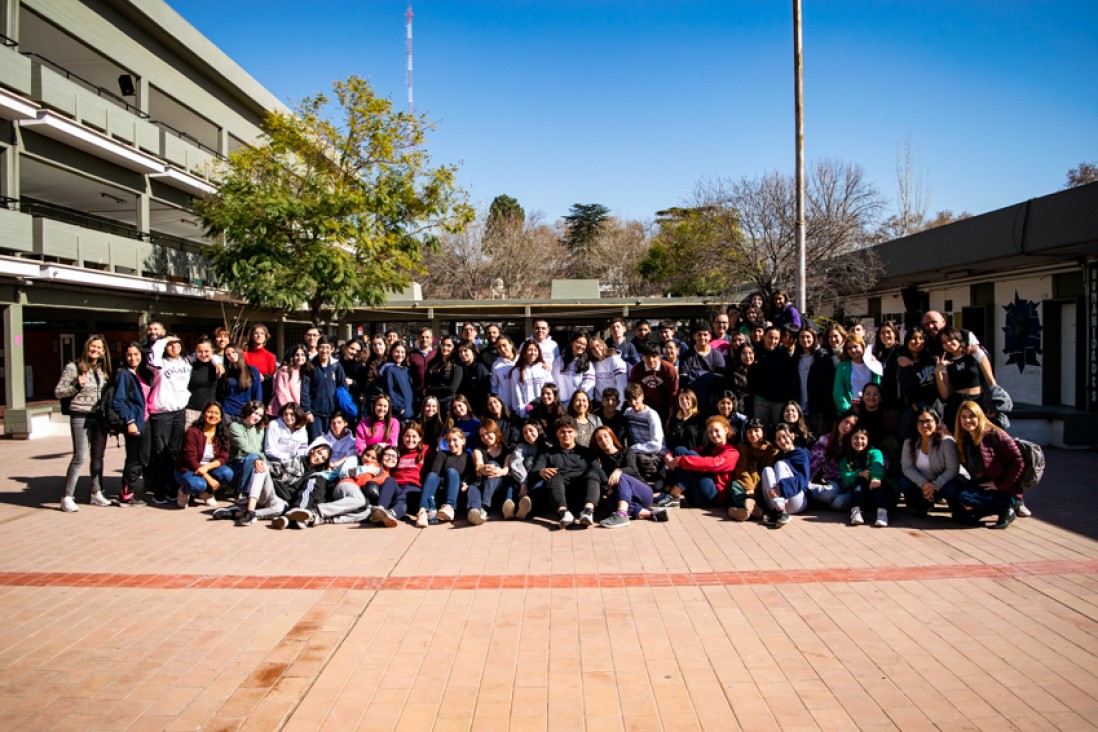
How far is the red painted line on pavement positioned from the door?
1091cm

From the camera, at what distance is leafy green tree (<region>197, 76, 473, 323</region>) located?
706 inches

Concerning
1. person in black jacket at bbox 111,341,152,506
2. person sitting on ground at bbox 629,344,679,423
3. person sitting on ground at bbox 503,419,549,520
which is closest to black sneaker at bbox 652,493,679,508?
person sitting on ground at bbox 629,344,679,423

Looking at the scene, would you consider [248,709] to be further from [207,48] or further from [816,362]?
[207,48]

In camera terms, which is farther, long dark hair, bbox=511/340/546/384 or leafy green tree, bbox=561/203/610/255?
leafy green tree, bbox=561/203/610/255

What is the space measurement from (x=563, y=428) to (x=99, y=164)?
16.5 metres

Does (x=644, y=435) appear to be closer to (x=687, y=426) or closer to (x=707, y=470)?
(x=687, y=426)

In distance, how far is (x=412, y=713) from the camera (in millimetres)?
3691

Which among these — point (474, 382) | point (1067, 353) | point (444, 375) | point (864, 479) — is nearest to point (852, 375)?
point (864, 479)

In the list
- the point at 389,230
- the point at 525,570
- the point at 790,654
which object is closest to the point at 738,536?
the point at 525,570

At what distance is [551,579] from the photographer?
5691mm

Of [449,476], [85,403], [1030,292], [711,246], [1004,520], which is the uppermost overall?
[711,246]

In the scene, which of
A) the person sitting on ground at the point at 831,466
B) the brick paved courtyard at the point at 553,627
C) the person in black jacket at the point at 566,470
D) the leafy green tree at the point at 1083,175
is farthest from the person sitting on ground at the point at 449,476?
the leafy green tree at the point at 1083,175

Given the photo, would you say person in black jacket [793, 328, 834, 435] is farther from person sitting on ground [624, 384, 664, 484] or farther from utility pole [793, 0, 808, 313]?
utility pole [793, 0, 808, 313]

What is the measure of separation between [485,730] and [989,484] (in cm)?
567
